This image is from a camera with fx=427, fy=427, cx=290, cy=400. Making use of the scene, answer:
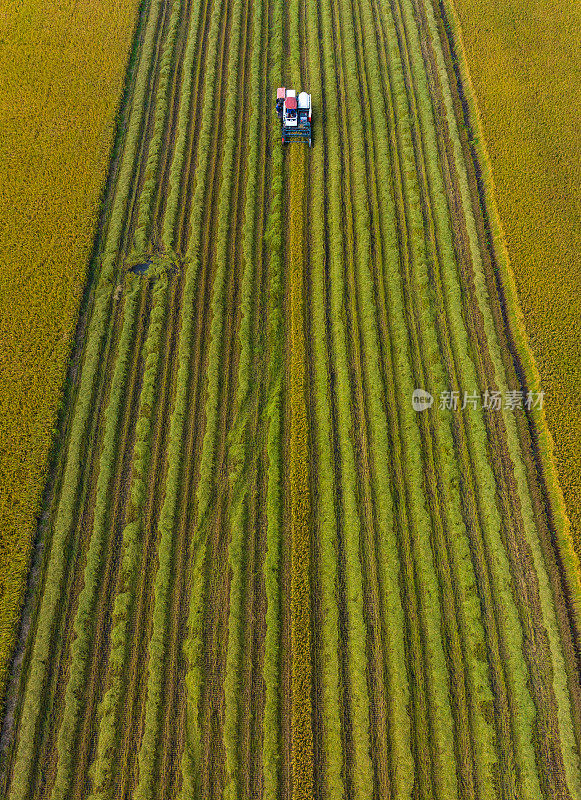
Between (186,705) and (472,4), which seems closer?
(186,705)

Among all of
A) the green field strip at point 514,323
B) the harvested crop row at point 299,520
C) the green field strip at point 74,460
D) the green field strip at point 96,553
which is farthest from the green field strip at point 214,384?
the green field strip at point 514,323

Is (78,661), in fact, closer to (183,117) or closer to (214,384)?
(214,384)

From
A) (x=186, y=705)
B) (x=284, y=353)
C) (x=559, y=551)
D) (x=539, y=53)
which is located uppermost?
(x=539, y=53)

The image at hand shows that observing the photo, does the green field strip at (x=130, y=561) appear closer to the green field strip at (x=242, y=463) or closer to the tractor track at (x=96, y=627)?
the tractor track at (x=96, y=627)

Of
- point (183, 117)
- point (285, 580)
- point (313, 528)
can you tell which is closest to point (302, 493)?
point (313, 528)

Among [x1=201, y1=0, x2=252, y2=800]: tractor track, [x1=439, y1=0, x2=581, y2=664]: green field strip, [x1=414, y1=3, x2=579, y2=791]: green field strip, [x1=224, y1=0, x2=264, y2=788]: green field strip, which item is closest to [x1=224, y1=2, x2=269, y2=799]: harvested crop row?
[x1=224, y1=0, x2=264, y2=788]: green field strip

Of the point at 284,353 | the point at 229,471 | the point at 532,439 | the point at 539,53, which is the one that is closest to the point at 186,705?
the point at 229,471

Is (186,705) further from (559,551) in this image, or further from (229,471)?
(559,551)

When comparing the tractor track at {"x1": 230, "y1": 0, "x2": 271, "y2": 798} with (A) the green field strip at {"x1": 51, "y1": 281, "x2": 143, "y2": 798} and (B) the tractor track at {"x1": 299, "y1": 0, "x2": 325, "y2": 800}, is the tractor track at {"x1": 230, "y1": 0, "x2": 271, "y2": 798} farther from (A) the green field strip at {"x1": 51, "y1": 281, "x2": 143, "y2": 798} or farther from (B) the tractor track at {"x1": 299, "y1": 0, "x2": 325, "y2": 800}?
(A) the green field strip at {"x1": 51, "y1": 281, "x2": 143, "y2": 798}
